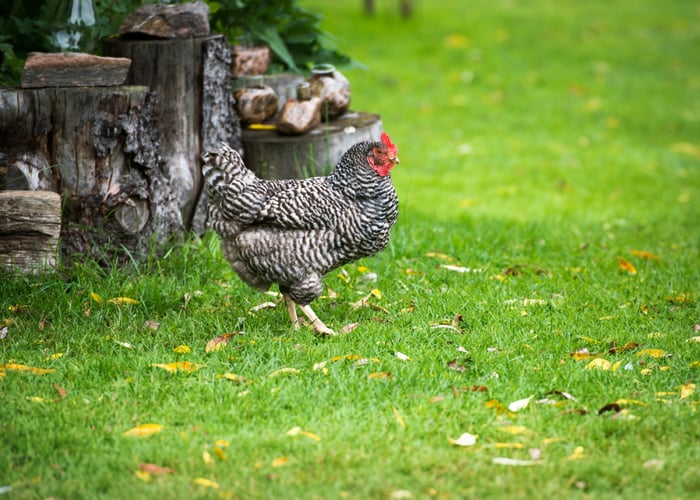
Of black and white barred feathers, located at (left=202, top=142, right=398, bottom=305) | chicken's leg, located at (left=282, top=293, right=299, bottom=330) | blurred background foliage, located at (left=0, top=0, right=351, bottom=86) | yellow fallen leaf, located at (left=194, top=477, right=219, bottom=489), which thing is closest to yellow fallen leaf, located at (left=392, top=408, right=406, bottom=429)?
yellow fallen leaf, located at (left=194, top=477, right=219, bottom=489)

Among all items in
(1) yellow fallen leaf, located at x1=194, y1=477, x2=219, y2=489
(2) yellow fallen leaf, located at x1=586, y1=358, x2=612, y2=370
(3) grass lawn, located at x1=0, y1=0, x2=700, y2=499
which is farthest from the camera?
(2) yellow fallen leaf, located at x1=586, y1=358, x2=612, y2=370

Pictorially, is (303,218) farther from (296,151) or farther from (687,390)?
(687,390)

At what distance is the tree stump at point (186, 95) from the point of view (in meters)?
6.29

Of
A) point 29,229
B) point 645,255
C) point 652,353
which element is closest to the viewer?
point 652,353

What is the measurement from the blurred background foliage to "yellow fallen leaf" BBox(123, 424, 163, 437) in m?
3.12

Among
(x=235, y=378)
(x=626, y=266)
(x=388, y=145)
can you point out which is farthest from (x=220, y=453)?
(x=626, y=266)

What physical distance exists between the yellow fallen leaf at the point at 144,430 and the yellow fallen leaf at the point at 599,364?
226 cm

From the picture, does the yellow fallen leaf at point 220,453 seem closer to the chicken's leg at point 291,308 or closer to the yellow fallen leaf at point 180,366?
the yellow fallen leaf at point 180,366

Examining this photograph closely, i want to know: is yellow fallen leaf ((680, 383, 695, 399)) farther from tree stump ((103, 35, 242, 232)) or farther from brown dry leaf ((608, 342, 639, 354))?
tree stump ((103, 35, 242, 232))

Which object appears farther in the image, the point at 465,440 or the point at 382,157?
→ the point at 382,157

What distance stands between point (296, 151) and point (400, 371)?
288cm

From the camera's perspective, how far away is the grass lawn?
3.61 meters

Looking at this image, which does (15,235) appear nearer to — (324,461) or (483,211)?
(324,461)

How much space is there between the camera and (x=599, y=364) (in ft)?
15.2
